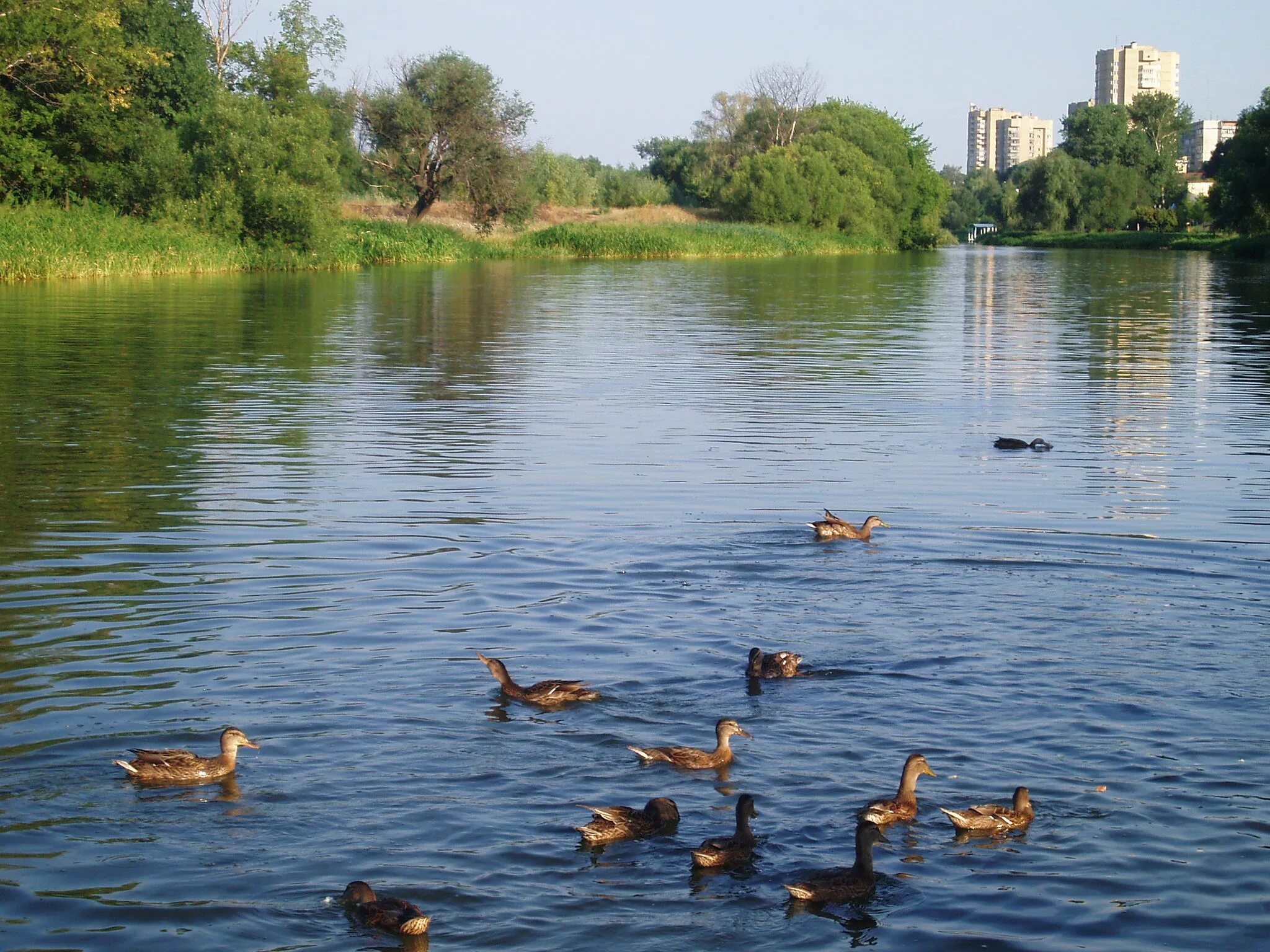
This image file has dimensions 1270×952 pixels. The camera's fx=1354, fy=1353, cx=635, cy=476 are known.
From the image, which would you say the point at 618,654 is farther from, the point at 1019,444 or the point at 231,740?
the point at 1019,444

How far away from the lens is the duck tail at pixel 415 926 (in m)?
5.48

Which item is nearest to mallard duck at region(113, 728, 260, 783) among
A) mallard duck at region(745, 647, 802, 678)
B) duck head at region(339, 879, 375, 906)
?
duck head at region(339, 879, 375, 906)

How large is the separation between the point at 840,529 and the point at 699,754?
4835 millimetres

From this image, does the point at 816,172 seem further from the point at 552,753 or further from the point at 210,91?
the point at 552,753

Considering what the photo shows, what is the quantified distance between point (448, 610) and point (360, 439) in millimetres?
7728

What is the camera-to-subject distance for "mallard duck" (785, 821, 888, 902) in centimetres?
590

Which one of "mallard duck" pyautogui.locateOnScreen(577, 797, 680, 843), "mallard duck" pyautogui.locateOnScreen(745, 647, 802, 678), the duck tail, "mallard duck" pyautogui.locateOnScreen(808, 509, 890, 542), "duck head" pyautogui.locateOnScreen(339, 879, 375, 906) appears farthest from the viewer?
"mallard duck" pyautogui.locateOnScreen(808, 509, 890, 542)

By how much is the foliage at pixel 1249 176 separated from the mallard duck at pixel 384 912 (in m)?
83.8

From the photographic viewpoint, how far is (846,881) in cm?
591

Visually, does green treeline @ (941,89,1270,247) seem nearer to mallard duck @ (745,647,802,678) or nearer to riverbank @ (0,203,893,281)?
riverbank @ (0,203,893,281)

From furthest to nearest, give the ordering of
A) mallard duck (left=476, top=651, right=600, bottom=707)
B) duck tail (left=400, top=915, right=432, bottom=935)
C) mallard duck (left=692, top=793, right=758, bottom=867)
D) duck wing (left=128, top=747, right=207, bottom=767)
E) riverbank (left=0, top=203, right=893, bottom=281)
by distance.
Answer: riverbank (left=0, top=203, right=893, bottom=281)
mallard duck (left=476, top=651, right=600, bottom=707)
duck wing (left=128, top=747, right=207, bottom=767)
mallard duck (left=692, top=793, right=758, bottom=867)
duck tail (left=400, top=915, right=432, bottom=935)

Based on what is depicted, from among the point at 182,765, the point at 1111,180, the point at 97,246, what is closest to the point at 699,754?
the point at 182,765

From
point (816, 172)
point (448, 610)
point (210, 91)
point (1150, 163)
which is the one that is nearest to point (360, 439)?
point (448, 610)

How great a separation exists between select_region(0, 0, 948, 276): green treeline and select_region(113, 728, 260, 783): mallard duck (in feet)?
130
